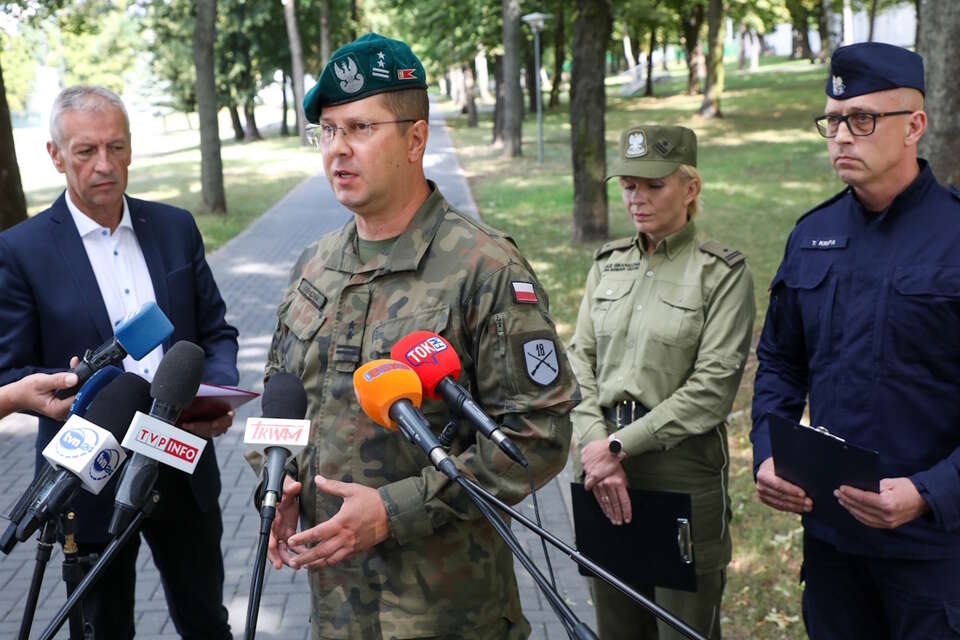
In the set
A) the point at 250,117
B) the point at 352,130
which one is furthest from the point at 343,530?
the point at 250,117

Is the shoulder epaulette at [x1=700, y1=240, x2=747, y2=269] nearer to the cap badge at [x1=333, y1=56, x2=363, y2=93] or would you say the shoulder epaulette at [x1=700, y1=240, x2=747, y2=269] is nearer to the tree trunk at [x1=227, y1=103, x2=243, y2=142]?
the cap badge at [x1=333, y1=56, x2=363, y2=93]

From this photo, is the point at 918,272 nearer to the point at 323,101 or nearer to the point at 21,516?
the point at 323,101

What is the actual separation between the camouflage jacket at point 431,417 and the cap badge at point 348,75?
37 cm

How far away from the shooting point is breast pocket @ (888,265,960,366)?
2.66 m

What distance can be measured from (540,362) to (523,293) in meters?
0.18

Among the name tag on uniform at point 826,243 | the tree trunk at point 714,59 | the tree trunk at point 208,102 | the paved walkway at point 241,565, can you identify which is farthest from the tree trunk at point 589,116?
the tree trunk at point 714,59

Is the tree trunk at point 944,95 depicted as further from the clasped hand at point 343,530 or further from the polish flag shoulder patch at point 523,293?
the clasped hand at point 343,530

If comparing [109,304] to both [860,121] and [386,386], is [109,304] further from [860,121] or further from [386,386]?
[860,121]

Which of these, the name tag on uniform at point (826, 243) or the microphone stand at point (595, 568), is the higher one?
the name tag on uniform at point (826, 243)

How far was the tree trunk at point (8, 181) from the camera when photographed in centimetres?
992

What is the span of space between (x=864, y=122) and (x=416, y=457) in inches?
61.6

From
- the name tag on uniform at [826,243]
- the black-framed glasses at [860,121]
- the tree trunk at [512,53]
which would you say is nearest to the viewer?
the black-framed glasses at [860,121]

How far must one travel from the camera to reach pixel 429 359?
84.4 inches

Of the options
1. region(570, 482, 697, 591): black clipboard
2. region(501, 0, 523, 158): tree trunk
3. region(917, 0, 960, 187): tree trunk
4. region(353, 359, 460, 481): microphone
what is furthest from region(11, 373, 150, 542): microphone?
region(501, 0, 523, 158): tree trunk
